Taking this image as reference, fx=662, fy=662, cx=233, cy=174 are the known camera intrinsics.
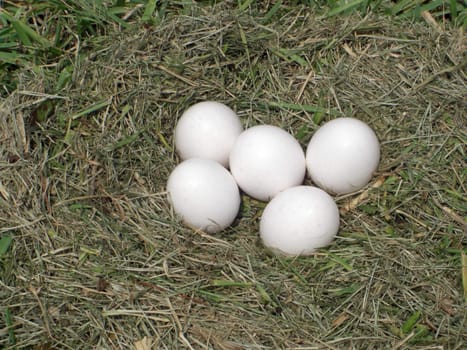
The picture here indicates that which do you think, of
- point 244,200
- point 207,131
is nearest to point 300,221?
point 244,200

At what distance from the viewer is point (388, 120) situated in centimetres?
249

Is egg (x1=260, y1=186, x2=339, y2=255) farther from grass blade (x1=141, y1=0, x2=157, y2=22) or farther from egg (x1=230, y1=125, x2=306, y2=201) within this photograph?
grass blade (x1=141, y1=0, x2=157, y2=22)

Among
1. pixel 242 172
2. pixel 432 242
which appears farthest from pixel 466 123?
pixel 242 172

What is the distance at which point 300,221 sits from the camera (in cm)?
212

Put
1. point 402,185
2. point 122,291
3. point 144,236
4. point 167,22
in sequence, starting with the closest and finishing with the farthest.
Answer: point 122,291
point 144,236
point 402,185
point 167,22

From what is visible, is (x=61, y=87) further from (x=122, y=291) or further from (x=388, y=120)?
(x=388, y=120)

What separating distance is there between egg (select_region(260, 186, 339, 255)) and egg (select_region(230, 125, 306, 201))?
8 centimetres

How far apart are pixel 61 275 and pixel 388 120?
1.31 metres

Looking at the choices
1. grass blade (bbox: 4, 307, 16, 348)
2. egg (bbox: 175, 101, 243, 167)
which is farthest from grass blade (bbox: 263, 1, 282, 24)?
grass blade (bbox: 4, 307, 16, 348)

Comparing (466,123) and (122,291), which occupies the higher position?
(466,123)

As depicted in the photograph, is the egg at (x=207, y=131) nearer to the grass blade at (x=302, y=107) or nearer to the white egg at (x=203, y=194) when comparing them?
the white egg at (x=203, y=194)

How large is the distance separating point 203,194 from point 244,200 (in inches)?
11.8

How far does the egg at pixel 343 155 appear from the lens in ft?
7.29

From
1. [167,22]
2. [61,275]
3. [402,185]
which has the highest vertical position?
[167,22]
